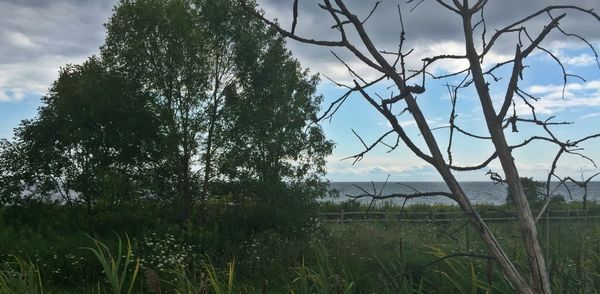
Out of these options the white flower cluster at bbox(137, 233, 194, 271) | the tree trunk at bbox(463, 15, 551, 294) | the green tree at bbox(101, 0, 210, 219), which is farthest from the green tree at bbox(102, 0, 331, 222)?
the tree trunk at bbox(463, 15, 551, 294)

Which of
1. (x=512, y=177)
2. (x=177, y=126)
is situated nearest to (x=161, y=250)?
(x=177, y=126)

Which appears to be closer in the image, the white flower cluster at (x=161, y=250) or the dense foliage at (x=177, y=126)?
the white flower cluster at (x=161, y=250)

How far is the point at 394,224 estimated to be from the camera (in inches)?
684

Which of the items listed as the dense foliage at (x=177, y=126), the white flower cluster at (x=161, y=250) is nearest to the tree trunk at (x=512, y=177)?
the white flower cluster at (x=161, y=250)

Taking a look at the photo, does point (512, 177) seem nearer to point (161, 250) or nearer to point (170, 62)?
point (161, 250)

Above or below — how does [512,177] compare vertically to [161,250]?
above

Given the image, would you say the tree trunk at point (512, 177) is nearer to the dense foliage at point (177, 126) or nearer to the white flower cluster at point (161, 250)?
the white flower cluster at point (161, 250)

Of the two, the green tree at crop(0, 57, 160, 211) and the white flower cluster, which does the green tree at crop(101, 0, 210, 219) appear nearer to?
the green tree at crop(0, 57, 160, 211)

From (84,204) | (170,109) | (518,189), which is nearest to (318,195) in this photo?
(170,109)

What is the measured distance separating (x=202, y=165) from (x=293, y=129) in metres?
3.54

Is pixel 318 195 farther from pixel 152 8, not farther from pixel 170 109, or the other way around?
pixel 152 8

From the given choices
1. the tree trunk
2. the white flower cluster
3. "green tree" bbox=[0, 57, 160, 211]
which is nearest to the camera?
the tree trunk

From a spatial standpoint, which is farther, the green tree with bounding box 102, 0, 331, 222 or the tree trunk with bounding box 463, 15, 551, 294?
the green tree with bounding box 102, 0, 331, 222

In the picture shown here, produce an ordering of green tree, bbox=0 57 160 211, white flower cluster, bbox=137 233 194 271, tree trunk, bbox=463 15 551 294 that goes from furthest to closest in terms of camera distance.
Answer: green tree, bbox=0 57 160 211, white flower cluster, bbox=137 233 194 271, tree trunk, bbox=463 15 551 294
